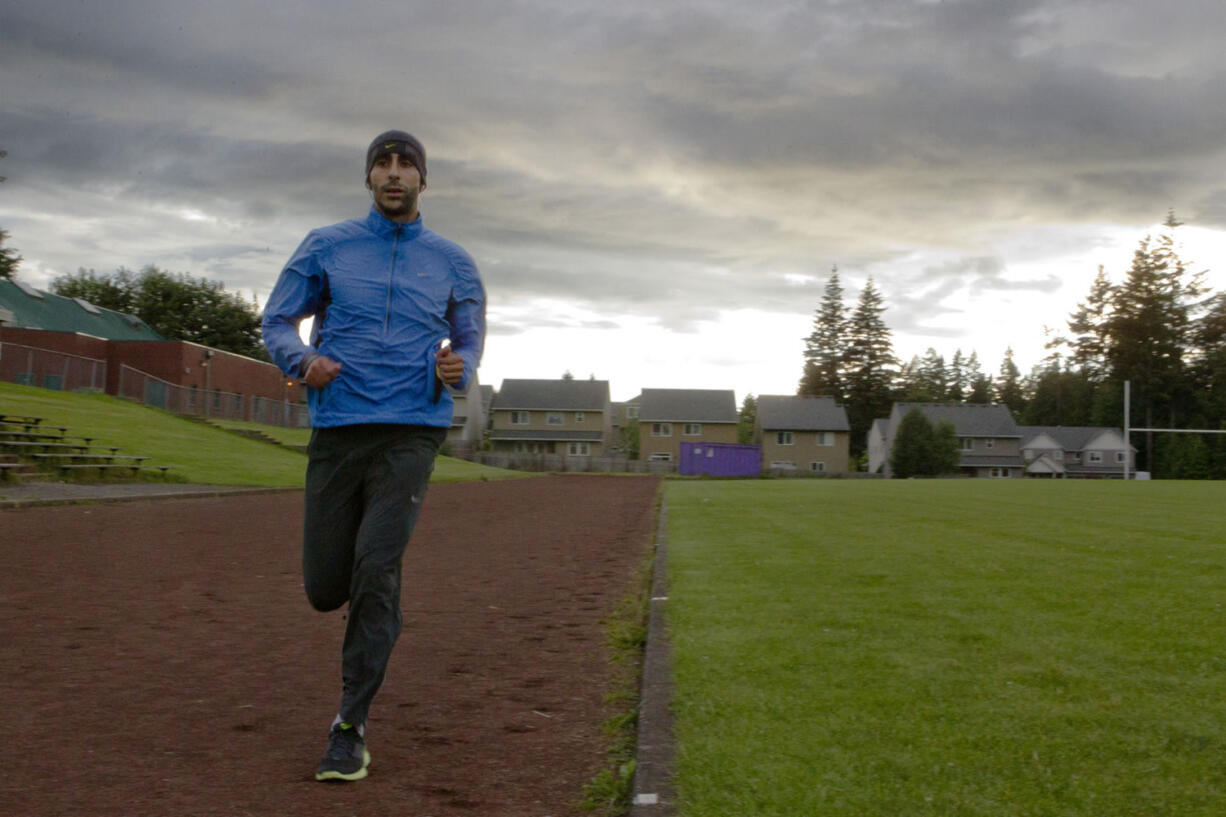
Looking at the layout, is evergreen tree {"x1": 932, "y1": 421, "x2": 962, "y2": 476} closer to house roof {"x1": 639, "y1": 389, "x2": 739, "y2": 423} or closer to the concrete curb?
house roof {"x1": 639, "y1": 389, "x2": 739, "y2": 423}

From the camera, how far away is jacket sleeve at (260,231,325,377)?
11.8 ft

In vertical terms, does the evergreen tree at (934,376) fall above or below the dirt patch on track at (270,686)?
above

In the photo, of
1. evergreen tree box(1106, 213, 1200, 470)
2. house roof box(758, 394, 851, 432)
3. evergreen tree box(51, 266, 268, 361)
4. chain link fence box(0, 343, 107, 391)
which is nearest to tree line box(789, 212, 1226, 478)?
evergreen tree box(1106, 213, 1200, 470)

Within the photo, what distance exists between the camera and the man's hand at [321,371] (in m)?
3.44

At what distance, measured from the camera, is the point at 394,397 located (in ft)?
11.7

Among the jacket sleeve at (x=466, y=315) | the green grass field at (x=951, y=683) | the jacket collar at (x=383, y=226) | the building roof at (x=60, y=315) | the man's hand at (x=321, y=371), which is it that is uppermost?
the building roof at (x=60, y=315)

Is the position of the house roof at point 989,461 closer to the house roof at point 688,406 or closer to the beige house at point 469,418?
the house roof at point 688,406

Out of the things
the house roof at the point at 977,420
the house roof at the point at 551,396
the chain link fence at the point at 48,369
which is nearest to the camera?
the chain link fence at the point at 48,369

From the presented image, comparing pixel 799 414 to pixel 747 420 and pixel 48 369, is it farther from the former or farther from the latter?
pixel 48 369

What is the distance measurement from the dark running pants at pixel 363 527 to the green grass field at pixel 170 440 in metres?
19.9

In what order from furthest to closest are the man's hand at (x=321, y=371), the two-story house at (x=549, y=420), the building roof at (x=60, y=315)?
1. the two-story house at (x=549, y=420)
2. the building roof at (x=60, y=315)
3. the man's hand at (x=321, y=371)

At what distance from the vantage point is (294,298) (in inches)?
142

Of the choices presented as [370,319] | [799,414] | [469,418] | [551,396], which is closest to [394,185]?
[370,319]

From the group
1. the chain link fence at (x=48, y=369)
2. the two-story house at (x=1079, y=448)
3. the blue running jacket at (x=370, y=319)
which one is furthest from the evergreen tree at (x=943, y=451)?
the blue running jacket at (x=370, y=319)
